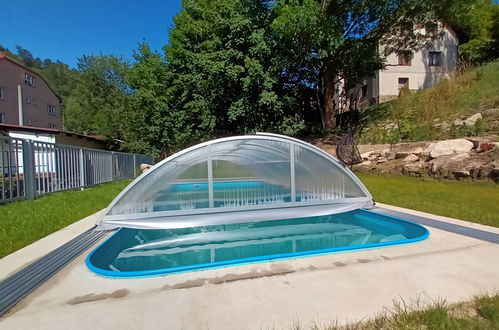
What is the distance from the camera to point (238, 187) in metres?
5.96

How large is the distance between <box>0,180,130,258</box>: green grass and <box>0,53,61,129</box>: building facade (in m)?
25.9

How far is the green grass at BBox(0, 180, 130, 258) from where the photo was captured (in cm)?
427

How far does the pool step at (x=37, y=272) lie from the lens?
2.63 metres

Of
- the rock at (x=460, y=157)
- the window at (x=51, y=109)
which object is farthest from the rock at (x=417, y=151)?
the window at (x=51, y=109)

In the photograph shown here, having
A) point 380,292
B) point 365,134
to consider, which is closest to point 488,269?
point 380,292

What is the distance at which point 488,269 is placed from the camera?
3.04 metres

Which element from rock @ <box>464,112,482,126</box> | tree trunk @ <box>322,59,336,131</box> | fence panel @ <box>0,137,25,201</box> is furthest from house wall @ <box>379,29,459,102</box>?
fence panel @ <box>0,137,25,201</box>

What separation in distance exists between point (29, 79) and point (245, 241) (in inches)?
1406

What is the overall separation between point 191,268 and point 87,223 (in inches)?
132

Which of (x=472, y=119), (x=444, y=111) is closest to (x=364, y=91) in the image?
(x=444, y=111)

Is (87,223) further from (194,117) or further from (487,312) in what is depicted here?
(194,117)

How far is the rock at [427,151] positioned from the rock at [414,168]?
12.5 inches

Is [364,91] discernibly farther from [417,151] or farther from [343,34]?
[417,151]

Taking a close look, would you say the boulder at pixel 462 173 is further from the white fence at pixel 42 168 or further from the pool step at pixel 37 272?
the white fence at pixel 42 168
